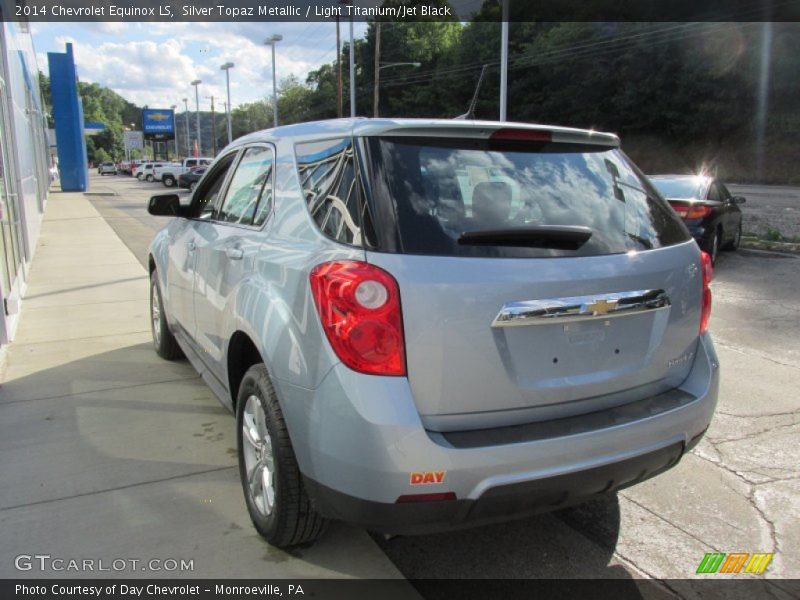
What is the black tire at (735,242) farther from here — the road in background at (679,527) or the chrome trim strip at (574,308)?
the chrome trim strip at (574,308)

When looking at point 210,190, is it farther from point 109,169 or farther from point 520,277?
point 109,169

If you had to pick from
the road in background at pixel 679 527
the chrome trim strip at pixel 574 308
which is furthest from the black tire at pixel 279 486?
the chrome trim strip at pixel 574 308

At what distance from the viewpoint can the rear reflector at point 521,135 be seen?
2580mm

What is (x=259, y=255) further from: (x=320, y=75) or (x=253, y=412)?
(x=320, y=75)

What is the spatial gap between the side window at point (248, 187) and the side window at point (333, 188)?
397mm

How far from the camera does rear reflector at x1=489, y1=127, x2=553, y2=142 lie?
2580 mm

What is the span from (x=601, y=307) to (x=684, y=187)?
8.69 metres

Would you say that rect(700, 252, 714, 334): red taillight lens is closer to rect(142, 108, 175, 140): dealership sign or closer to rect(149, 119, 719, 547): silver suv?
rect(149, 119, 719, 547): silver suv

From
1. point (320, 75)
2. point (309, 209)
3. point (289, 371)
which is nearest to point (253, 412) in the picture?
point (289, 371)

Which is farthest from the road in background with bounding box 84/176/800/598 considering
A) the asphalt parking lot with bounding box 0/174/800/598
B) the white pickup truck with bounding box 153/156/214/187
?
the white pickup truck with bounding box 153/156/214/187

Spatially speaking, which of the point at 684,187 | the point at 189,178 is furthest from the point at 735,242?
the point at 189,178

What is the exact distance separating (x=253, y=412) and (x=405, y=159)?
4.32 ft

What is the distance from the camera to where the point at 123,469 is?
349cm

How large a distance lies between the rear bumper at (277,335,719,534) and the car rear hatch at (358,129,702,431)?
0.12 m
